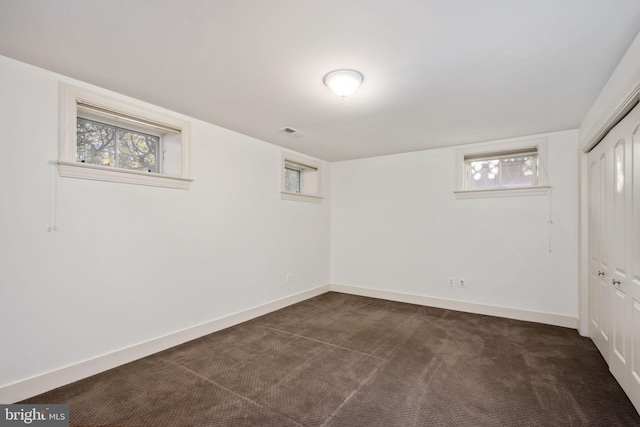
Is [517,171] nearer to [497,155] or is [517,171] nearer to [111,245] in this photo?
[497,155]

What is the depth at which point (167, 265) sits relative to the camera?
3105 mm

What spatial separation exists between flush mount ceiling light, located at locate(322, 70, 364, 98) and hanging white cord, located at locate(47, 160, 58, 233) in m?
2.24

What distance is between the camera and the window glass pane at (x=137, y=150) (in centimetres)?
297

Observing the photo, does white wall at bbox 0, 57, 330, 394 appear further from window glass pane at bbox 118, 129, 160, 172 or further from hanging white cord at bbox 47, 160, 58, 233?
window glass pane at bbox 118, 129, 160, 172

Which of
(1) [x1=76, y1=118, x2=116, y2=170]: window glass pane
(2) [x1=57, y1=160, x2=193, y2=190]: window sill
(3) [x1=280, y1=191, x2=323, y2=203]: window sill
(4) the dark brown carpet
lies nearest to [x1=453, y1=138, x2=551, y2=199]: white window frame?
(4) the dark brown carpet

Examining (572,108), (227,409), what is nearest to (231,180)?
(227,409)

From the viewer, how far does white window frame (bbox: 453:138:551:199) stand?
12.7ft

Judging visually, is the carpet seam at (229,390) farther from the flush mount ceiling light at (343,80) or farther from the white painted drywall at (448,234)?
the white painted drywall at (448,234)

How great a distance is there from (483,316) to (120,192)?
180 inches

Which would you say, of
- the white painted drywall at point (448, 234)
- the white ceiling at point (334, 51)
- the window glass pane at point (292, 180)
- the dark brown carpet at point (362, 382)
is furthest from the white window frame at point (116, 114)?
the white painted drywall at point (448, 234)

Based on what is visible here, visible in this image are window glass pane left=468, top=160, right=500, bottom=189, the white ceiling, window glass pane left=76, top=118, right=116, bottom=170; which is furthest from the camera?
window glass pane left=468, top=160, right=500, bottom=189

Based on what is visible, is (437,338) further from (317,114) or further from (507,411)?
(317,114)

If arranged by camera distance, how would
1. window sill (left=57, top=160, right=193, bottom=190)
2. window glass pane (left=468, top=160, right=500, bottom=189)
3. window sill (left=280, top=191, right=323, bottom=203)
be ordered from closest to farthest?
window sill (left=57, top=160, right=193, bottom=190)
window glass pane (left=468, top=160, right=500, bottom=189)
window sill (left=280, top=191, right=323, bottom=203)

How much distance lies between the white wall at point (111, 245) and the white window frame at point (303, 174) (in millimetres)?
306
